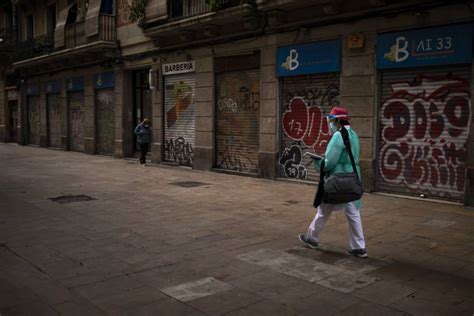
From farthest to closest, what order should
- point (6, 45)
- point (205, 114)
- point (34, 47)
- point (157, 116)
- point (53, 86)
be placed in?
1. point (6, 45)
2. point (34, 47)
3. point (53, 86)
4. point (157, 116)
5. point (205, 114)

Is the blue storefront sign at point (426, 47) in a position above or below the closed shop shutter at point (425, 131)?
above

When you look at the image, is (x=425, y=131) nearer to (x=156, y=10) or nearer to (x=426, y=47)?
(x=426, y=47)

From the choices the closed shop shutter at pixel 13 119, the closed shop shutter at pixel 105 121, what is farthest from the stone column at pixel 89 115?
the closed shop shutter at pixel 13 119

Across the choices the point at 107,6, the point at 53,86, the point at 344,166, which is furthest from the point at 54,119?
the point at 344,166

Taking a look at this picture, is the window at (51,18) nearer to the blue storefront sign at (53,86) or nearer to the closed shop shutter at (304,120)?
the blue storefront sign at (53,86)

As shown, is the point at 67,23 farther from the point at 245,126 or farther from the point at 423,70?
the point at 423,70

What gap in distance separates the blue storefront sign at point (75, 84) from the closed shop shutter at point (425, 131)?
585 inches

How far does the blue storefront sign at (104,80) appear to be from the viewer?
63.0 feet

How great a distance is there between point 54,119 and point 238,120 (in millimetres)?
14015

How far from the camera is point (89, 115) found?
20844 millimetres

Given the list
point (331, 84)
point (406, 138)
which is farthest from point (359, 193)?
point (331, 84)

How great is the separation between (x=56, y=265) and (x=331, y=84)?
774 cm

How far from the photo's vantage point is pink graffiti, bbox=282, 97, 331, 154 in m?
11.5

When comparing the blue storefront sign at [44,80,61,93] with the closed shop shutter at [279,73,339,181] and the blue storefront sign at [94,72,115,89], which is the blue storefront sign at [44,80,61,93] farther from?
the closed shop shutter at [279,73,339,181]
